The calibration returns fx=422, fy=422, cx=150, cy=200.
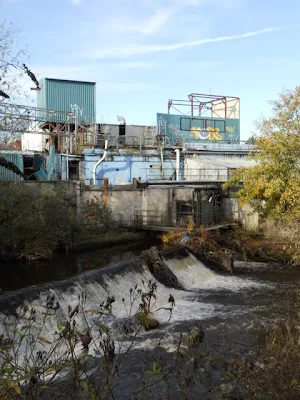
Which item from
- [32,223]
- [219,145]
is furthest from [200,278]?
[219,145]

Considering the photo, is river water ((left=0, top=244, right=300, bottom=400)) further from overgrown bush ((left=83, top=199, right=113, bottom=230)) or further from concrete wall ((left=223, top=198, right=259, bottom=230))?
concrete wall ((left=223, top=198, right=259, bottom=230))

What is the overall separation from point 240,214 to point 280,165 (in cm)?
602

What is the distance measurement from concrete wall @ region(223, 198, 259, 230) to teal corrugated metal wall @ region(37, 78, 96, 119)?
13661 millimetres

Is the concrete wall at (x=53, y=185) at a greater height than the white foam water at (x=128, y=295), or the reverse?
the concrete wall at (x=53, y=185)

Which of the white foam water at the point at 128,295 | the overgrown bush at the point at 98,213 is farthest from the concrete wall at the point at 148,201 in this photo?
the white foam water at the point at 128,295

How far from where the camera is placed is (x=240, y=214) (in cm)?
2300

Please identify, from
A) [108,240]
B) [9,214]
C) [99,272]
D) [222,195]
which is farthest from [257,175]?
[9,214]

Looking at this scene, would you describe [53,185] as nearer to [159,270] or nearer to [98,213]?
[98,213]

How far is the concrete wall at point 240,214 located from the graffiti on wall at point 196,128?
1166 cm

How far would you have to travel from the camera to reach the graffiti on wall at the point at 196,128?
1373 inches

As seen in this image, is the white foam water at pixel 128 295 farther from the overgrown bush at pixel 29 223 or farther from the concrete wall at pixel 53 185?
the concrete wall at pixel 53 185

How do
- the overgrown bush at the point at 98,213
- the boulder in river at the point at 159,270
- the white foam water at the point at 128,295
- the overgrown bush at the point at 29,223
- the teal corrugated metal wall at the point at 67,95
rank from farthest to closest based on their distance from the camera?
1. the teal corrugated metal wall at the point at 67,95
2. the overgrown bush at the point at 98,213
3. the overgrown bush at the point at 29,223
4. the boulder in river at the point at 159,270
5. the white foam water at the point at 128,295

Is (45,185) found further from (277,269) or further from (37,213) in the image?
(277,269)

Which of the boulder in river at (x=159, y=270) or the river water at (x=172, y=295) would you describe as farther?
the boulder in river at (x=159, y=270)
